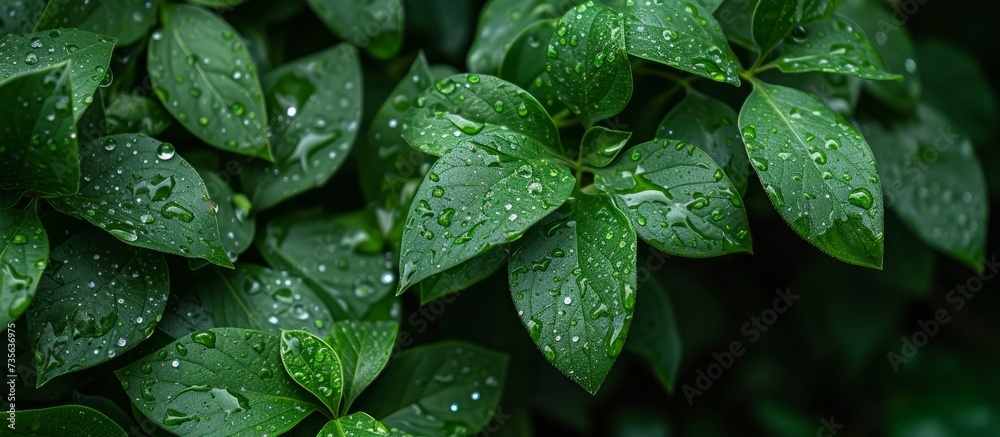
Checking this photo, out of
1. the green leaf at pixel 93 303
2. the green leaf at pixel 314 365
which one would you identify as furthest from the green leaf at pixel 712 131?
the green leaf at pixel 93 303

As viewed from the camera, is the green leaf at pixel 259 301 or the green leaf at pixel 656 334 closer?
the green leaf at pixel 259 301

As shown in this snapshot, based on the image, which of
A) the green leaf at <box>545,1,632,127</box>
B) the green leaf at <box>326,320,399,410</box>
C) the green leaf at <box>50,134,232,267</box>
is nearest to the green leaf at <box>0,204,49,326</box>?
the green leaf at <box>50,134,232,267</box>

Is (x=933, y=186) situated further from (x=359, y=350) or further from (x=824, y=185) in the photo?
(x=359, y=350)

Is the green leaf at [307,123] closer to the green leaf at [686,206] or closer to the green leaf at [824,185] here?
the green leaf at [686,206]

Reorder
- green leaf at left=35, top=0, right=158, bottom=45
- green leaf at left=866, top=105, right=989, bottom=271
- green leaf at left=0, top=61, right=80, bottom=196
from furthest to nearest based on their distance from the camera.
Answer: green leaf at left=866, top=105, right=989, bottom=271
green leaf at left=35, top=0, right=158, bottom=45
green leaf at left=0, top=61, right=80, bottom=196

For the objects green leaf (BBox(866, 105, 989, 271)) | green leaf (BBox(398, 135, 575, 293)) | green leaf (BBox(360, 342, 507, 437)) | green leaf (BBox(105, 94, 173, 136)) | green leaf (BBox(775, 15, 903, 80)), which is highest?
green leaf (BBox(775, 15, 903, 80))

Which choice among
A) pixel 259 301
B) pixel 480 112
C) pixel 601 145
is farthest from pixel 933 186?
pixel 259 301

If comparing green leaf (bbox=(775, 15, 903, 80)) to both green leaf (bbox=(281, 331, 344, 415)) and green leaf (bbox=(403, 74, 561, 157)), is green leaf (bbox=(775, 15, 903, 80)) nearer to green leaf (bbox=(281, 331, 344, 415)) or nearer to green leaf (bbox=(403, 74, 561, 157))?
green leaf (bbox=(403, 74, 561, 157))

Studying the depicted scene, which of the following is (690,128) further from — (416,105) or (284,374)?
(284,374)
